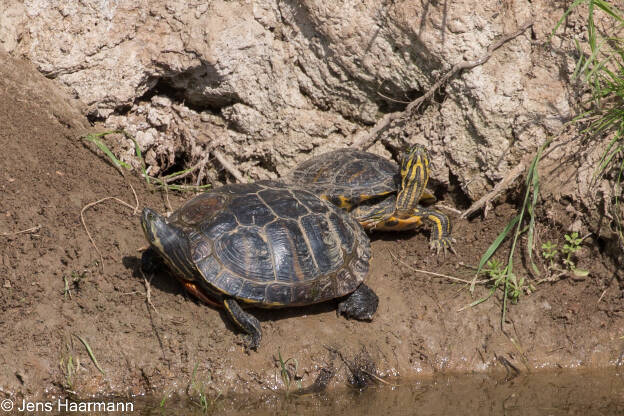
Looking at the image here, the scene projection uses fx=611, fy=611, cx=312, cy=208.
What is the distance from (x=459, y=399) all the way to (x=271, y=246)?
6.34 ft

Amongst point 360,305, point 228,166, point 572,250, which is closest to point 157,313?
A: point 360,305

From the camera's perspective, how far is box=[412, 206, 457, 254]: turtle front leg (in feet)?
20.0

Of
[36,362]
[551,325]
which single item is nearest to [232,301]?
[36,362]

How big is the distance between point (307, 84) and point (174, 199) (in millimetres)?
1938

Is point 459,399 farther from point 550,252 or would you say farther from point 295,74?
point 295,74

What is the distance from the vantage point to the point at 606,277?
557cm

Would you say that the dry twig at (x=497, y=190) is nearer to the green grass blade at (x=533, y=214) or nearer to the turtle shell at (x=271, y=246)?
the green grass blade at (x=533, y=214)

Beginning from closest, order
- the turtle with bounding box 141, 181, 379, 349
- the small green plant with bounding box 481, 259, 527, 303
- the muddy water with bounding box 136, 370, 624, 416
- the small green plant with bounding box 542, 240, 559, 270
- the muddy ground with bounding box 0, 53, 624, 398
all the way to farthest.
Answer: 1. the muddy water with bounding box 136, 370, 624, 416
2. the muddy ground with bounding box 0, 53, 624, 398
3. the turtle with bounding box 141, 181, 379, 349
4. the small green plant with bounding box 481, 259, 527, 303
5. the small green plant with bounding box 542, 240, 559, 270

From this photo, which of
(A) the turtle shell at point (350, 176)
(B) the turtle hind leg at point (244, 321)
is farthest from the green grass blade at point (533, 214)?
(B) the turtle hind leg at point (244, 321)

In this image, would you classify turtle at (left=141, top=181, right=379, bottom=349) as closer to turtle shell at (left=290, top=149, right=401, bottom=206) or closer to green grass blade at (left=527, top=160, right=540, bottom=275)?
turtle shell at (left=290, top=149, right=401, bottom=206)

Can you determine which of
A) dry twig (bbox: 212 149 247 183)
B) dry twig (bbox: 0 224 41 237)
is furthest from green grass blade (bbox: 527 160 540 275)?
dry twig (bbox: 0 224 41 237)

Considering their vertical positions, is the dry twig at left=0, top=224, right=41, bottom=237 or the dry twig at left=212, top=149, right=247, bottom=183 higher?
the dry twig at left=212, top=149, right=247, bottom=183

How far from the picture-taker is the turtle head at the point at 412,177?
19.6 ft

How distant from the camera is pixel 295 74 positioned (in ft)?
22.3
